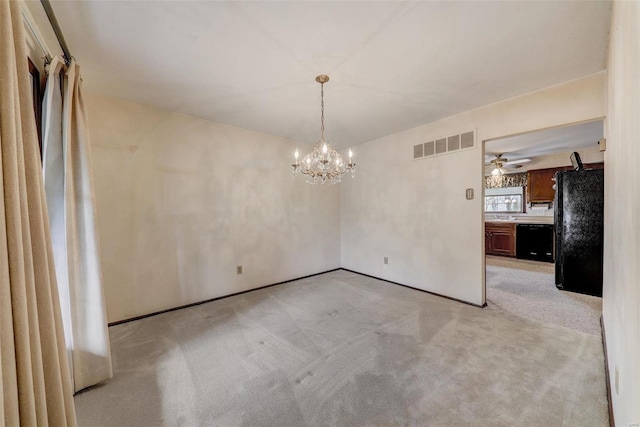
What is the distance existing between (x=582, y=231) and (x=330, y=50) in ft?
13.6

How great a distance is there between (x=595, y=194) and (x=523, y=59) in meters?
2.54

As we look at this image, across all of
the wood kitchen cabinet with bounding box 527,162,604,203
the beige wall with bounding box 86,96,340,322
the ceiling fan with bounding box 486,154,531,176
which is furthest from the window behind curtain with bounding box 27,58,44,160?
the wood kitchen cabinet with bounding box 527,162,604,203

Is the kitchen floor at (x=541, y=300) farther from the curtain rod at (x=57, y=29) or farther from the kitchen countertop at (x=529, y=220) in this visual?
the curtain rod at (x=57, y=29)

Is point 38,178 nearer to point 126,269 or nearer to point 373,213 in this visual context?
point 126,269

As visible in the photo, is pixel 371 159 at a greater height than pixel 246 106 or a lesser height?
lesser

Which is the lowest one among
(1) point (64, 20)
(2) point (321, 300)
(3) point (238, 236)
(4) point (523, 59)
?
(2) point (321, 300)

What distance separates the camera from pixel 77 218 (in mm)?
1711

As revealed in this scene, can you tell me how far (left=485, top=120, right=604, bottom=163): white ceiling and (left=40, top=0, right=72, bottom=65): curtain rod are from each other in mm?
4514

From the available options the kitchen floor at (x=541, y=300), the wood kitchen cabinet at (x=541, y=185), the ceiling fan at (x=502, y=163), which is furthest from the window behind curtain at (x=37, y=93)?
the wood kitchen cabinet at (x=541, y=185)

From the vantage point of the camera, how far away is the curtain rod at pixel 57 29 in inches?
58.1

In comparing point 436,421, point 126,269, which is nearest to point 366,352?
point 436,421

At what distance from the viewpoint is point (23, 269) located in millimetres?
819

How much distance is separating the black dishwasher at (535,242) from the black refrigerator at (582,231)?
2055 mm

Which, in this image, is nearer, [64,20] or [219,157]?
[64,20]
